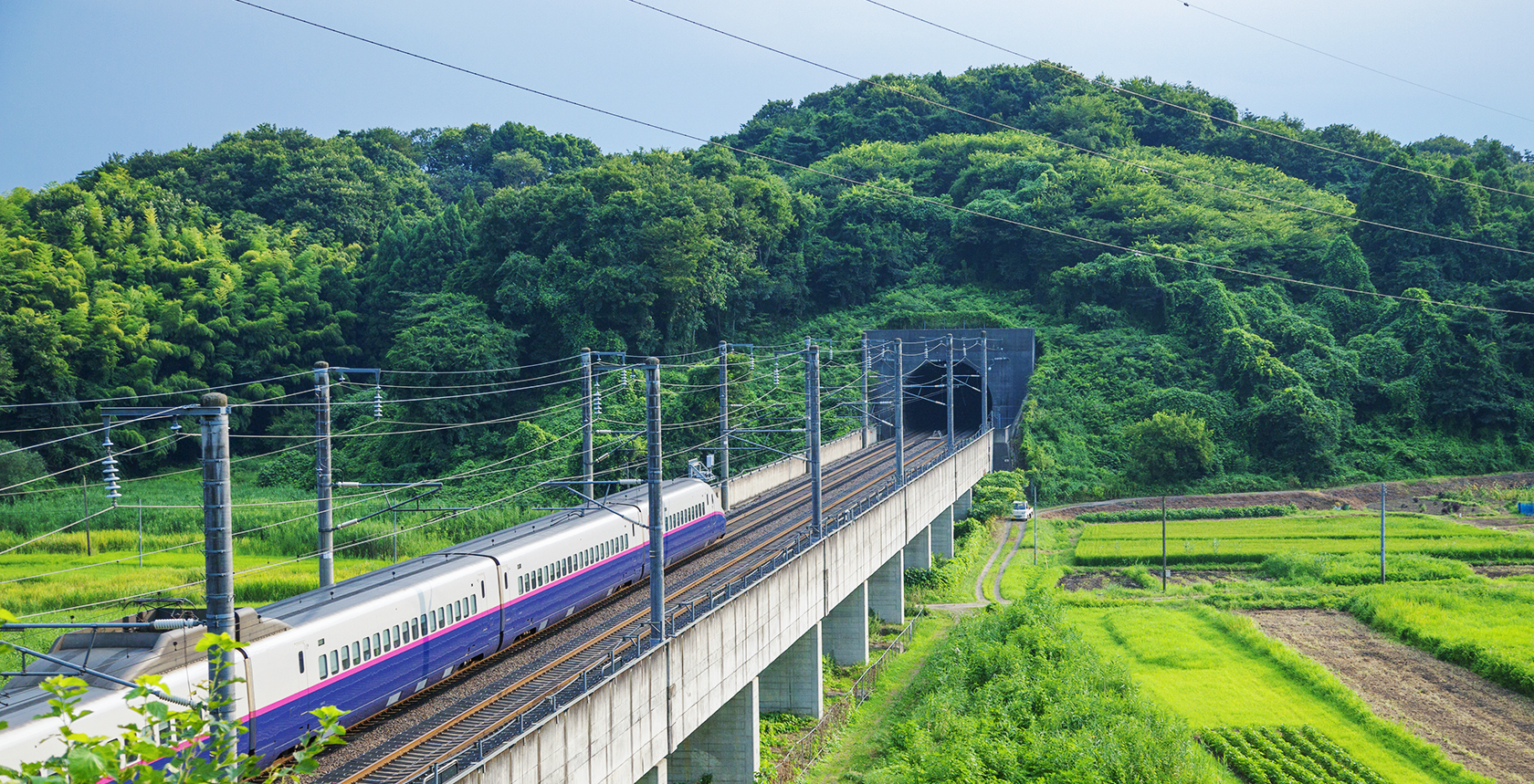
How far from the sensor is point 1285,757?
27.8m

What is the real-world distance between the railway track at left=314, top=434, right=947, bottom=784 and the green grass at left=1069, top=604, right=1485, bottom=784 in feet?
43.0

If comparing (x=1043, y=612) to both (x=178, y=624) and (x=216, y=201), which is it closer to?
(x=178, y=624)

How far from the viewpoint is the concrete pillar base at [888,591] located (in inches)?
1726

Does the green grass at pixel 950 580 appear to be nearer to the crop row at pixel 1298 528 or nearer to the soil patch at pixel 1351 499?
the crop row at pixel 1298 528

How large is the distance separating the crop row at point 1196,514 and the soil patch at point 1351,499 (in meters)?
1.26

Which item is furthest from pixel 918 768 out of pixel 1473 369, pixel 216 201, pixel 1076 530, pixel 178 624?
pixel 216 201

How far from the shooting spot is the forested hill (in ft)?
224

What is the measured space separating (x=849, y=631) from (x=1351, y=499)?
139ft

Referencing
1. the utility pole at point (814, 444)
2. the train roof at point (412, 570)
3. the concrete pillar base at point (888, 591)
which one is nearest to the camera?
the train roof at point (412, 570)

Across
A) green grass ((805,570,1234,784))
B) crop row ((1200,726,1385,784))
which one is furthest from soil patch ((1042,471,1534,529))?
crop row ((1200,726,1385,784))

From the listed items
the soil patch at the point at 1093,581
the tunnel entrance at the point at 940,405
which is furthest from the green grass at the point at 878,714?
the tunnel entrance at the point at 940,405

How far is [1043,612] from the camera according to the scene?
33781 mm

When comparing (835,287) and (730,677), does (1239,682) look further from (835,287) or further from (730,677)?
(835,287)

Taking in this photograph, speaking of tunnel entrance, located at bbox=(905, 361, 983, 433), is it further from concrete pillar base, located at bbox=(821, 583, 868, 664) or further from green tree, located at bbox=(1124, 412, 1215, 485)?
concrete pillar base, located at bbox=(821, 583, 868, 664)
